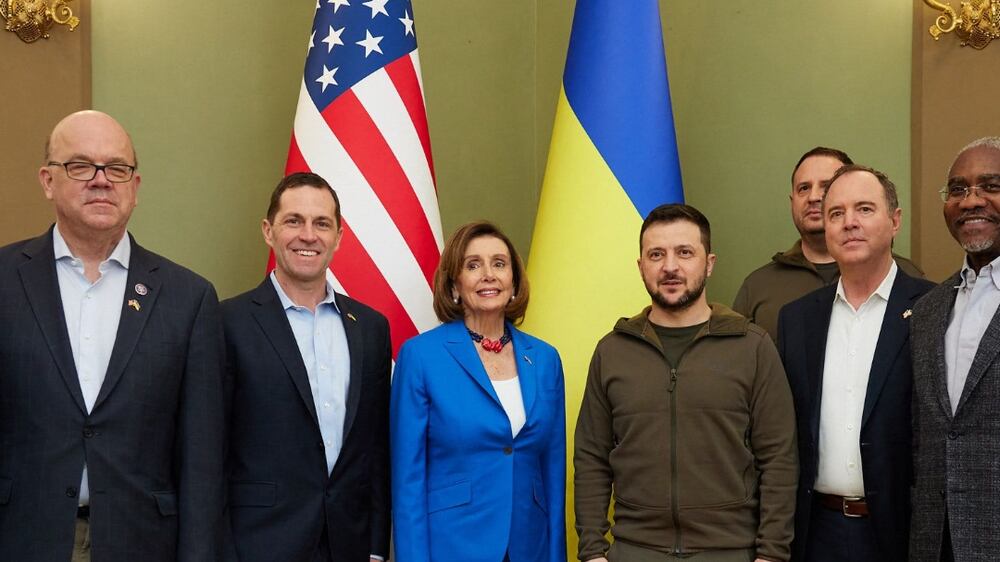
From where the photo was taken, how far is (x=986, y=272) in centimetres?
253

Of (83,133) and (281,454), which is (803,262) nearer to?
(281,454)

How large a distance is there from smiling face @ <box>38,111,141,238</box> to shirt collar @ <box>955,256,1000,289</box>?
6.28ft

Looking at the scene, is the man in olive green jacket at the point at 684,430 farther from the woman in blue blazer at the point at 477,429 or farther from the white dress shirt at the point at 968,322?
the white dress shirt at the point at 968,322

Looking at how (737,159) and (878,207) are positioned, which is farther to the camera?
(737,159)

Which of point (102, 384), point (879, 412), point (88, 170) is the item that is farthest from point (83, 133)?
point (879, 412)

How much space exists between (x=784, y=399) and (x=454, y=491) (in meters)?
0.87

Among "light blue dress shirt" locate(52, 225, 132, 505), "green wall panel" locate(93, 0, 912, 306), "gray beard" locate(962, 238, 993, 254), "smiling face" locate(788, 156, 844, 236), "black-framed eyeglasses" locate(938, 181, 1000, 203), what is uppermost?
"green wall panel" locate(93, 0, 912, 306)

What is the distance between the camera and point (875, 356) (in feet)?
9.12

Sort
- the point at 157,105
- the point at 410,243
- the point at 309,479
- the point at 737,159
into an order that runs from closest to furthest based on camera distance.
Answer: the point at 309,479
the point at 410,243
the point at 157,105
the point at 737,159

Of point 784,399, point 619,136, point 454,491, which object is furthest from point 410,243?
point 784,399

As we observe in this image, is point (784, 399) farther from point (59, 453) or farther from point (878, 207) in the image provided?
point (59, 453)

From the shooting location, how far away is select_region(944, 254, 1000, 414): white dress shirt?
98.0 inches

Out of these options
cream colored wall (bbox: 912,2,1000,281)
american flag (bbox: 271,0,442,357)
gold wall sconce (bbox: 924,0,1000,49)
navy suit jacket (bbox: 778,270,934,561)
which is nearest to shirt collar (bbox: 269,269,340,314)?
american flag (bbox: 271,0,442,357)

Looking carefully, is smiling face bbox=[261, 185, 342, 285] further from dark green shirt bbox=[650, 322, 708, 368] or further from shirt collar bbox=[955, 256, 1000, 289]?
shirt collar bbox=[955, 256, 1000, 289]
